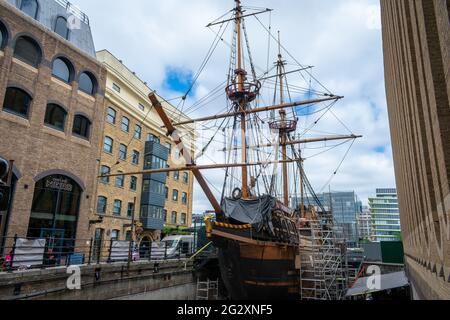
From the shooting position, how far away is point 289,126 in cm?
3362

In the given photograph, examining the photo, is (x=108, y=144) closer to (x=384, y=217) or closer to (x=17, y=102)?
(x=17, y=102)

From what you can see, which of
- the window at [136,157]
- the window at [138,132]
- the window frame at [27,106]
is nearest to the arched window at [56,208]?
the window frame at [27,106]

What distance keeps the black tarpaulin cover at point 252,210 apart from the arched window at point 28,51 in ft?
45.7

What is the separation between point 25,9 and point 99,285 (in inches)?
671

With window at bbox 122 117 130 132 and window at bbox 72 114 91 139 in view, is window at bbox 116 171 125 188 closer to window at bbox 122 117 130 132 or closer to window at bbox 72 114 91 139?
window at bbox 122 117 130 132

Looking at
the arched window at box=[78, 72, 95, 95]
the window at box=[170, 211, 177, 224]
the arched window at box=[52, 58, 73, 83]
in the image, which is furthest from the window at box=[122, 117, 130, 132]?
the window at box=[170, 211, 177, 224]

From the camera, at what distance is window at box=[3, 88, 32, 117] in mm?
15969

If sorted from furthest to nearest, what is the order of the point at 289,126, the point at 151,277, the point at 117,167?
the point at 289,126 → the point at 117,167 → the point at 151,277

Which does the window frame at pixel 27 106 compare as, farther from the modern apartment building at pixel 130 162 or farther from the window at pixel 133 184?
the window at pixel 133 184

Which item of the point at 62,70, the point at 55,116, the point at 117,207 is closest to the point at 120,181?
the point at 117,207

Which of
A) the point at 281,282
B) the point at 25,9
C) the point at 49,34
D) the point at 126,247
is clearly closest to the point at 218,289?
the point at 281,282

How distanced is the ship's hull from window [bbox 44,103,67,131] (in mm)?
12231

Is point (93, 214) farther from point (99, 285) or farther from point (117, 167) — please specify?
point (99, 285)
